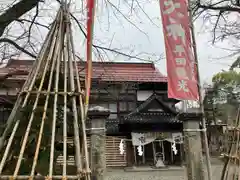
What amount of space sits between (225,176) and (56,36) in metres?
2.98

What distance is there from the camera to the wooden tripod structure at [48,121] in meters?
2.68

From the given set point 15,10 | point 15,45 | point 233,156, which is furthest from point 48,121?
point 15,45

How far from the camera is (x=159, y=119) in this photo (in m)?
16.0

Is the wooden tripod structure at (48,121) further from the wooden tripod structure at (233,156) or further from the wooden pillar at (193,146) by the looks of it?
the wooden pillar at (193,146)

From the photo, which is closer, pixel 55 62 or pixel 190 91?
pixel 55 62

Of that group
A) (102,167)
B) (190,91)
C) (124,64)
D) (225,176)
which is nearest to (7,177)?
(102,167)

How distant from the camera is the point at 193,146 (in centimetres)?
529

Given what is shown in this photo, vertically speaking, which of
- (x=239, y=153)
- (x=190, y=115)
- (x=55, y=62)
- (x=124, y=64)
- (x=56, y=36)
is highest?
(x=124, y=64)

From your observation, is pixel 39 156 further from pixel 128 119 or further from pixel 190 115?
pixel 128 119

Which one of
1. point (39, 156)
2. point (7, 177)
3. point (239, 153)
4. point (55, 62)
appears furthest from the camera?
point (239, 153)

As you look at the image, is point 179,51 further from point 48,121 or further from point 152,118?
point 152,118

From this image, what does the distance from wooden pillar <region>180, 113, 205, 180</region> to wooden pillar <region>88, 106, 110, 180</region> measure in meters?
1.51

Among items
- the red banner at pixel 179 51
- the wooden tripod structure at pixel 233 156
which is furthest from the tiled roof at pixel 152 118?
the wooden tripod structure at pixel 233 156

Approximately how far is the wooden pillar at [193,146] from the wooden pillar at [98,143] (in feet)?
4.96
